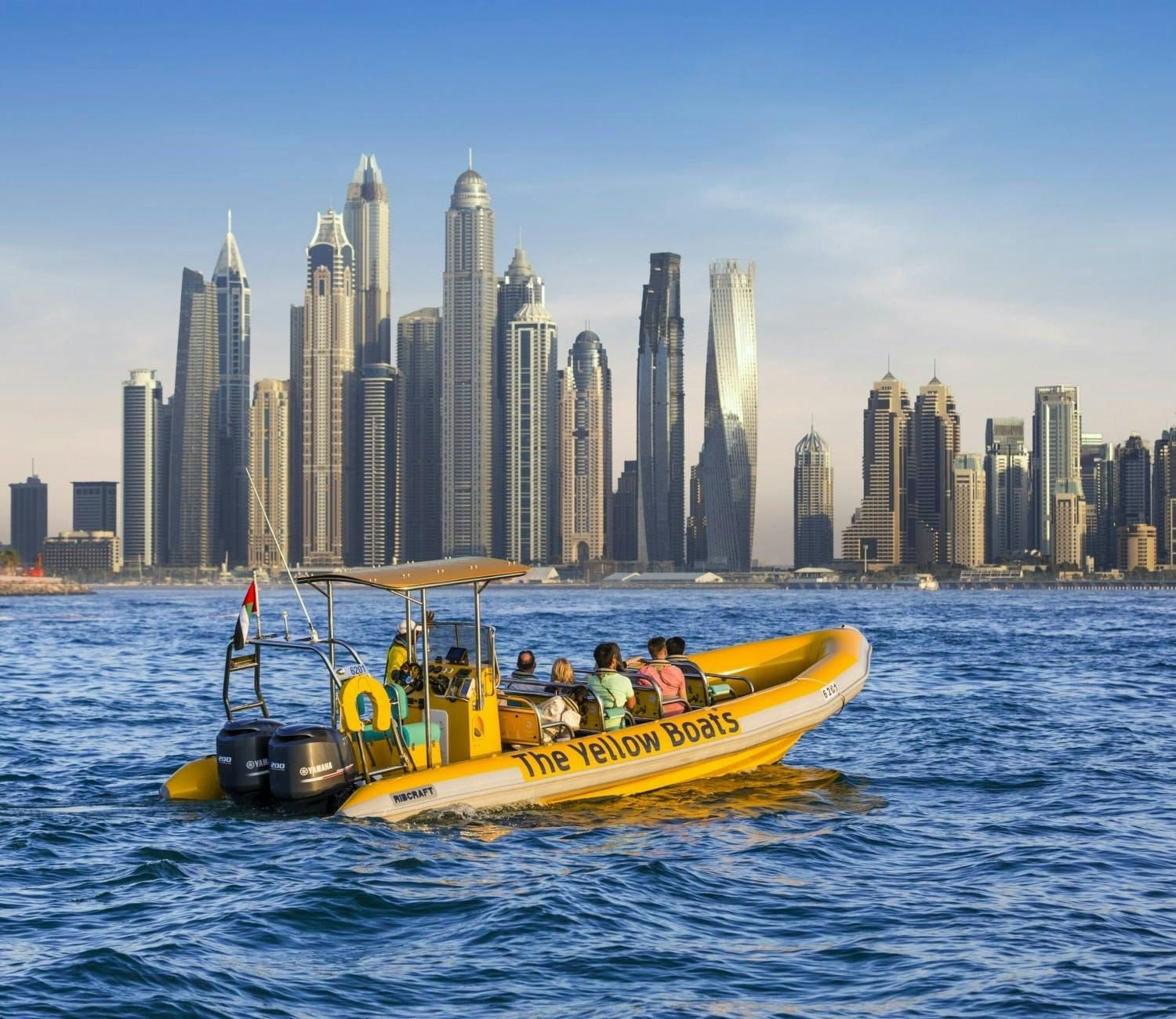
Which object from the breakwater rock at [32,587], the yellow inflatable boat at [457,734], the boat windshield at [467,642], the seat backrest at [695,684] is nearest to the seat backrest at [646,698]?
the yellow inflatable boat at [457,734]

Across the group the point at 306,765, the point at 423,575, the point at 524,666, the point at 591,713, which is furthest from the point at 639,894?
the point at 524,666

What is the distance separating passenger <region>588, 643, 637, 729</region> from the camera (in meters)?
14.6

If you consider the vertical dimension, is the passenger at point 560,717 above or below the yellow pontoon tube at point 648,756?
above

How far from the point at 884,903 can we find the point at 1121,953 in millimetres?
1844

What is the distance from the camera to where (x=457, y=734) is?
44.9 ft

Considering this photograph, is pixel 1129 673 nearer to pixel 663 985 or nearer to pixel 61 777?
pixel 61 777

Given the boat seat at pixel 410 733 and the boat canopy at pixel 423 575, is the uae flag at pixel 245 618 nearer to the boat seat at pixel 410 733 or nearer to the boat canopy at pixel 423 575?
the boat canopy at pixel 423 575

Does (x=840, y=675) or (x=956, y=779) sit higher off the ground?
(x=840, y=675)

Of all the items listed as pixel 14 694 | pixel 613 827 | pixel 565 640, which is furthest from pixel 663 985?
pixel 565 640

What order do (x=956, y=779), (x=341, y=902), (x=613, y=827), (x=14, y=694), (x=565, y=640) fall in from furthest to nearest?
(x=565, y=640) → (x=14, y=694) → (x=956, y=779) → (x=613, y=827) → (x=341, y=902)

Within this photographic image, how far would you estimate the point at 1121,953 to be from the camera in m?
9.33

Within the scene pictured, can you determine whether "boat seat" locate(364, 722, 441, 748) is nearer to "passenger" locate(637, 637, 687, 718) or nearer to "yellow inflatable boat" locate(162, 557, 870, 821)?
"yellow inflatable boat" locate(162, 557, 870, 821)

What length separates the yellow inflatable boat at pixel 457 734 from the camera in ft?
41.7

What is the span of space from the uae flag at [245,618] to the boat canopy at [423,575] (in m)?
0.46
